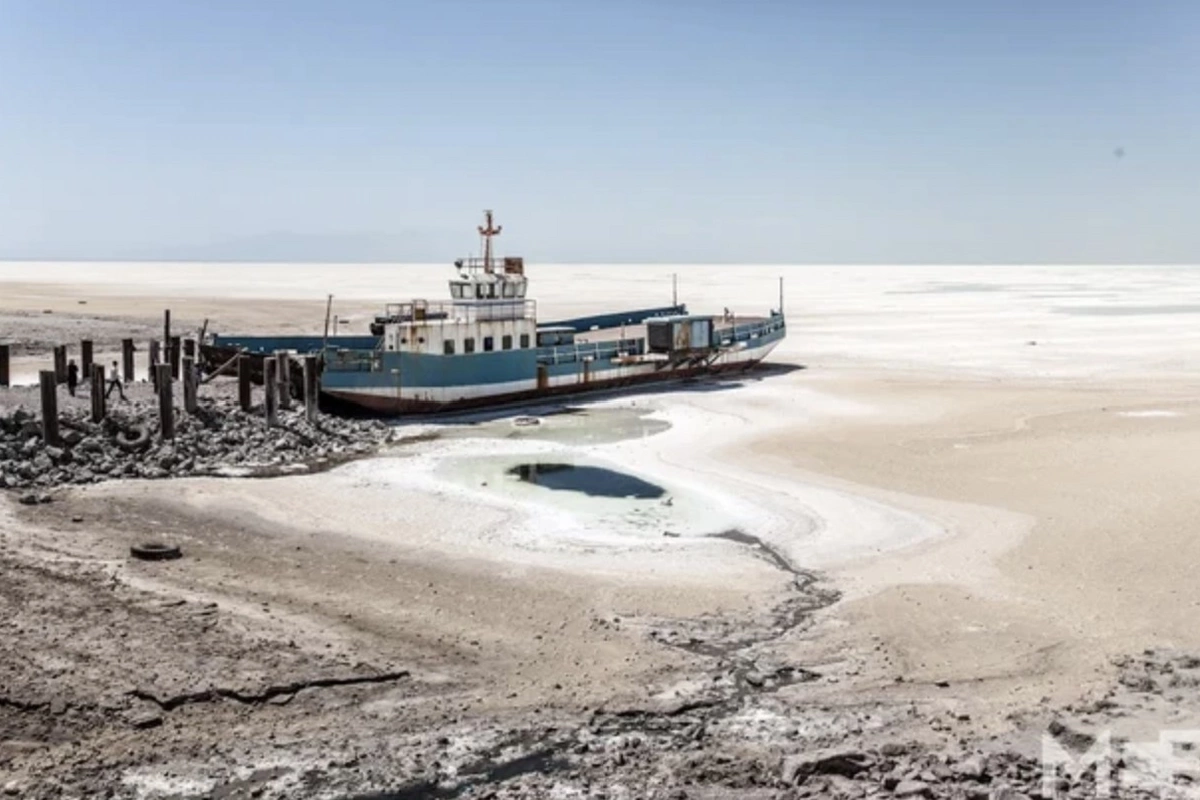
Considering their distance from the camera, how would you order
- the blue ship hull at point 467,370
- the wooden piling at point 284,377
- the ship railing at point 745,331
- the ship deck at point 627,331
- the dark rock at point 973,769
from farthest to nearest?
the ship deck at point 627,331
the ship railing at point 745,331
the blue ship hull at point 467,370
the wooden piling at point 284,377
the dark rock at point 973,769

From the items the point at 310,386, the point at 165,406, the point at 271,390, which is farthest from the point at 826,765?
the point at 310,386

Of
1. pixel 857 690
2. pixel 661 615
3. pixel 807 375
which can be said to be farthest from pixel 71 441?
pixel 807 375

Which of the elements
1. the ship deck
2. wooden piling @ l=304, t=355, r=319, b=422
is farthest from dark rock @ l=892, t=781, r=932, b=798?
the ship deck

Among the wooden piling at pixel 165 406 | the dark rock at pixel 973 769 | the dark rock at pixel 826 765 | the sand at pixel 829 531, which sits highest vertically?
the wooden piling at pixel 165 406

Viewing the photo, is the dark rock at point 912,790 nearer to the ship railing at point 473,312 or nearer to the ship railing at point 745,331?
the ship railing at point 473,312

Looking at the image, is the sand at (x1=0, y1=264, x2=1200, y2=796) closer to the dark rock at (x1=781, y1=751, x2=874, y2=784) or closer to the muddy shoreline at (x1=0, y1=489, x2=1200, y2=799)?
the muddy shoreline at (x1=0, y1=489, x2=1200, y2=799)

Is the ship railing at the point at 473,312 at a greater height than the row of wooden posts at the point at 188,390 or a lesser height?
greater

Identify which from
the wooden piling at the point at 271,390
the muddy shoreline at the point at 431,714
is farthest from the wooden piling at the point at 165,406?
the muddy shoreline at the point at 431,714
